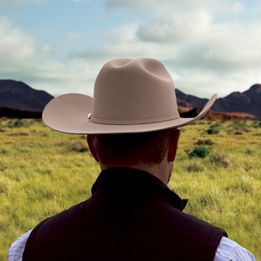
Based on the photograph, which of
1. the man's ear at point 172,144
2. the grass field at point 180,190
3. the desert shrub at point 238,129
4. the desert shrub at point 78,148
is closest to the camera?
the man's ear at point 172,144

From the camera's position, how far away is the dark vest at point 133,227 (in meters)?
1.94

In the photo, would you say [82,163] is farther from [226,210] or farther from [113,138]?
[113,138]

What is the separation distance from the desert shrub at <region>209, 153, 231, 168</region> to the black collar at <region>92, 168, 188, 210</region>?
12.6m

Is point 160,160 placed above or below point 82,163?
above

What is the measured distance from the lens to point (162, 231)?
77.2 inches

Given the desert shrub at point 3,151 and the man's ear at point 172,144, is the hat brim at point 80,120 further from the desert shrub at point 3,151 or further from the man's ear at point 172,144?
the desert shrub at point 3,151

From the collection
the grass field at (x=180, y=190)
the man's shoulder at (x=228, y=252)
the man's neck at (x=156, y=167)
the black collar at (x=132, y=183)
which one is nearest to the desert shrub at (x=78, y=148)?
the grass field at (x=180, y=190)

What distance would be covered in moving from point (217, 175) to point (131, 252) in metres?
10.8

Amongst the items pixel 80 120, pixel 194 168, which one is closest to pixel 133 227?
pixel 80 120

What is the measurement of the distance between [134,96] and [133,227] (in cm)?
55

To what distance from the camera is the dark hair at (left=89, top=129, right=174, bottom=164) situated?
2.04 m

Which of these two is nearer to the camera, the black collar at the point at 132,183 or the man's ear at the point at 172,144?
the black collar at the point at 132,183

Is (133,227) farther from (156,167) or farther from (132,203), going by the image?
(156,167)

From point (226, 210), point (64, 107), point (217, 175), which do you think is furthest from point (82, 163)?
point (64, 107)
